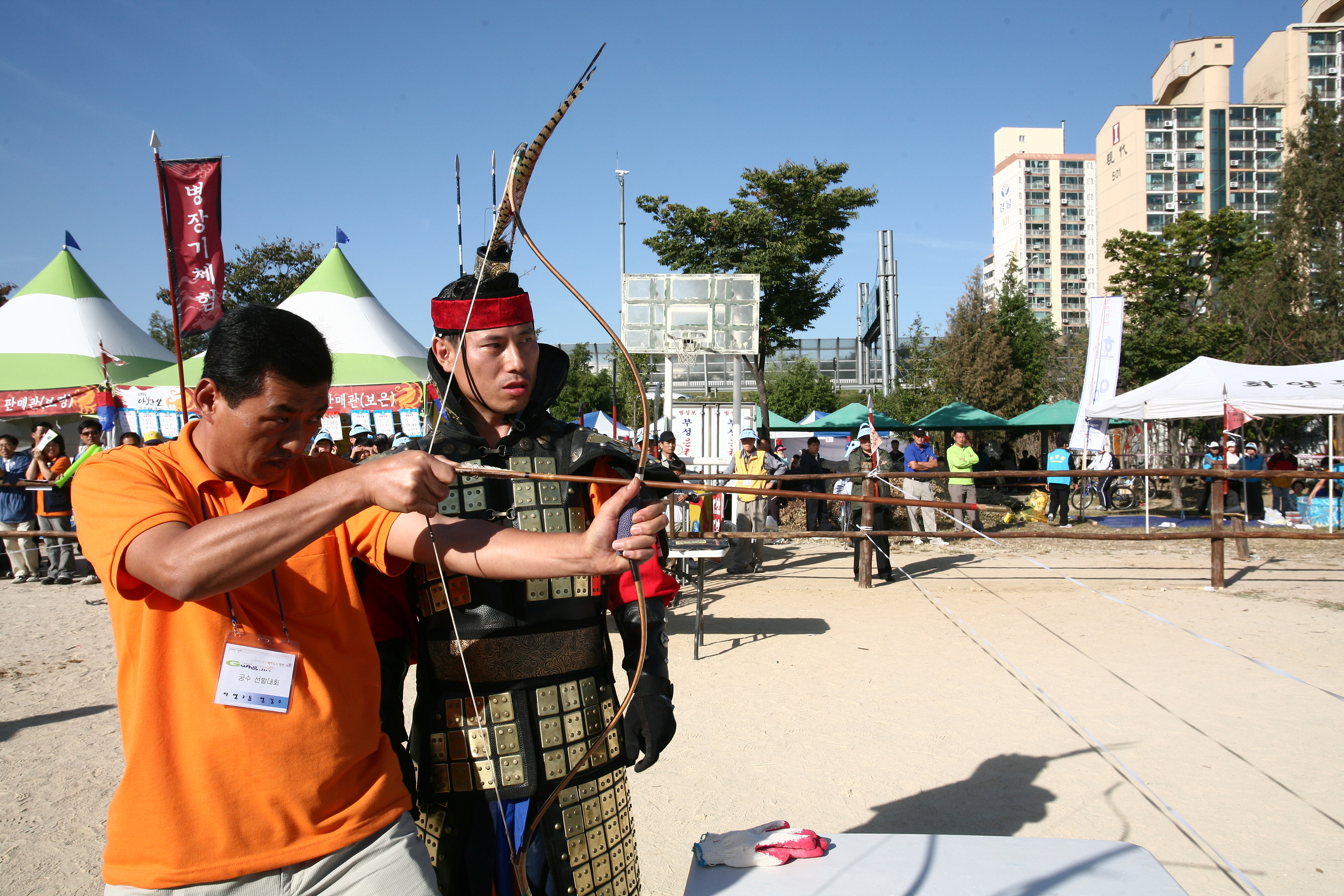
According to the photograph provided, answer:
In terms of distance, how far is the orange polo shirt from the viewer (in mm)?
1248

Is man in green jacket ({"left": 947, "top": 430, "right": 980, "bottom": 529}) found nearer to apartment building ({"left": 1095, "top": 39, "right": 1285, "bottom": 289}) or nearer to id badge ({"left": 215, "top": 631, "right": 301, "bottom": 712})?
id badge ({"left": 215, "top": 631, "right": 301, "bottom": 712})

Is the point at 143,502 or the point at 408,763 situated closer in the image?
the point at 143,502

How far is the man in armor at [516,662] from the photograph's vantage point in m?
1.76

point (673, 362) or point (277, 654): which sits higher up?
point (673, 362)

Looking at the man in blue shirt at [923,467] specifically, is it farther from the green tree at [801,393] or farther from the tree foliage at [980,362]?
the green tree at [801,393]

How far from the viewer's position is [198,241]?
5398 mm

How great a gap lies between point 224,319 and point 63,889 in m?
2.85

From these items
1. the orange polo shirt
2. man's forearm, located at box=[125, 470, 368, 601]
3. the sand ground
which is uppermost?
man's forearm, located at box=[125, 470, 368, 601]

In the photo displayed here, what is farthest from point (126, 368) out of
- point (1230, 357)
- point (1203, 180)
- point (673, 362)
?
point (1203, 180)

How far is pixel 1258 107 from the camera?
61281mm

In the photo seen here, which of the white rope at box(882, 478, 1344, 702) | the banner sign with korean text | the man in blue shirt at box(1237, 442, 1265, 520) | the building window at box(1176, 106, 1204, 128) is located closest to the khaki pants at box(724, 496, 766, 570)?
the white rope at box(882, 478, 1344, 702)

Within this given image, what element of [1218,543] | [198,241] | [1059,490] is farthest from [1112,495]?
[198,241]

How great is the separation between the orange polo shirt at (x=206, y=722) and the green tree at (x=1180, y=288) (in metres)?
26.0

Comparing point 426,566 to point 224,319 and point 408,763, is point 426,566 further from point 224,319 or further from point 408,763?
point 224,319
